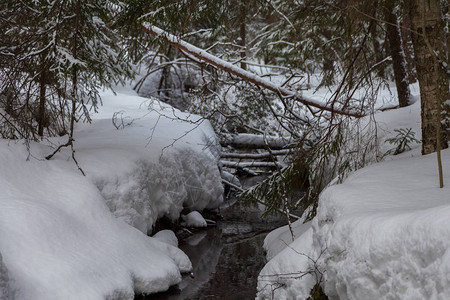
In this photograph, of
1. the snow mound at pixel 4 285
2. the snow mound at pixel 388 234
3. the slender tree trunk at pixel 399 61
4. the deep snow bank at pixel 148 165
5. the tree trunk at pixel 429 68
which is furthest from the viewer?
the slender tree trunk at pixel 399 61

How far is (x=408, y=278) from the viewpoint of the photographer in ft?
10.8

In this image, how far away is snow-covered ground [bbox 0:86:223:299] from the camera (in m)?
5.42

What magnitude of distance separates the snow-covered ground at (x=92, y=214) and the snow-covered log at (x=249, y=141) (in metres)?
2.53

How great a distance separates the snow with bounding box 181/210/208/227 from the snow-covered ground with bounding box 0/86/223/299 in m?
0.36

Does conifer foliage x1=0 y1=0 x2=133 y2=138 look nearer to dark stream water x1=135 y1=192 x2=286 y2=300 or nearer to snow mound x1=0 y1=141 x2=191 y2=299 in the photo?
snow mound x1=0 y1=141 x2=191 y2=299

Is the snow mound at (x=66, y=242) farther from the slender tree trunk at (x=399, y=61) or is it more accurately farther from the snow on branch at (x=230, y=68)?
the slender tree trunk at (x=399, y=61)

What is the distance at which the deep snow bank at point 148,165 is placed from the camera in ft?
25.2

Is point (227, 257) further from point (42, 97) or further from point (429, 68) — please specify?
point (429, 68)

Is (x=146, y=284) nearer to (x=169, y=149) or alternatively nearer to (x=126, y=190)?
(x=126, y=190)

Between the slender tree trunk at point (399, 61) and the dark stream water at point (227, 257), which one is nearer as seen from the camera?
the dark stream water at point (227, 257)

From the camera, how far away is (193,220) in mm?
10234

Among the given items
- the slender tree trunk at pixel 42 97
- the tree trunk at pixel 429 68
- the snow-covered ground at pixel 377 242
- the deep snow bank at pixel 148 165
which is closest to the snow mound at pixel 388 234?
the snow-covered ground at pixel 377 242

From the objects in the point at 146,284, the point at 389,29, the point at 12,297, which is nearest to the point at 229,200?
the point at 389,29

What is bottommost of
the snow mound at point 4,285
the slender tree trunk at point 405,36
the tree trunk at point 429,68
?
the snow mound at point 4,285
